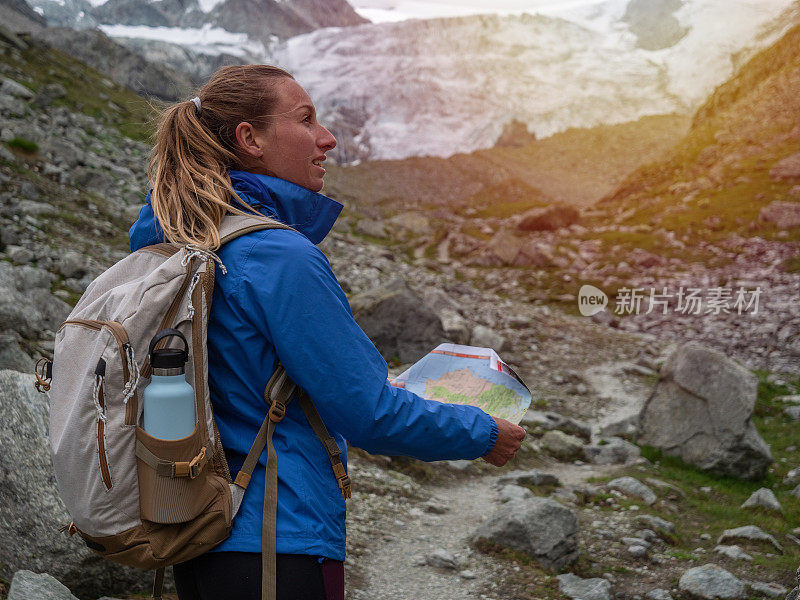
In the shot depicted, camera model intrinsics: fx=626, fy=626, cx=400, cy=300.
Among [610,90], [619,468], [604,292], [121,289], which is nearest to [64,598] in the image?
[121,289]

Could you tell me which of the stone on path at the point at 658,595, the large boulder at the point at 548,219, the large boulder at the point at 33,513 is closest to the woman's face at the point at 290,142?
the large boulder at the point at 33,513

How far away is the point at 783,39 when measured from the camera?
22500 millimetres

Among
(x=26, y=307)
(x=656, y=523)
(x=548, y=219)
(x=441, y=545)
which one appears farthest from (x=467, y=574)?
(x=548, y=219)

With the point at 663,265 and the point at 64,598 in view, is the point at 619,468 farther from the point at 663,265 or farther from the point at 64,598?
the point at 663,265

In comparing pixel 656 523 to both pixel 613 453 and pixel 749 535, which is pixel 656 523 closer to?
pixel 749 535

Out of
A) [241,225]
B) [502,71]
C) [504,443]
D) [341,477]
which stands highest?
[502,71]

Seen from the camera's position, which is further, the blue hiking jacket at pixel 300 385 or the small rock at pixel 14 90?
the small rock at pixel 14 90

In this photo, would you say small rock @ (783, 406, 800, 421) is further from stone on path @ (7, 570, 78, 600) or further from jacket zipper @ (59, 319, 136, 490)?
jacket zipper @ (59, 319, 136, 490)

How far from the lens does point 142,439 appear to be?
57.8 inches

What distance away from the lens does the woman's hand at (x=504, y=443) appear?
72.4 inches

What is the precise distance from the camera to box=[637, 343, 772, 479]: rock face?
7.43 meters

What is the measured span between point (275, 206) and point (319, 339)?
51 centimetres

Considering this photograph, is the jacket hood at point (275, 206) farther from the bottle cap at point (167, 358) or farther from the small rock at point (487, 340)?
the small rock at point (487, 340)

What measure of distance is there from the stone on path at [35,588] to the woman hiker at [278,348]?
1538 millimetres
